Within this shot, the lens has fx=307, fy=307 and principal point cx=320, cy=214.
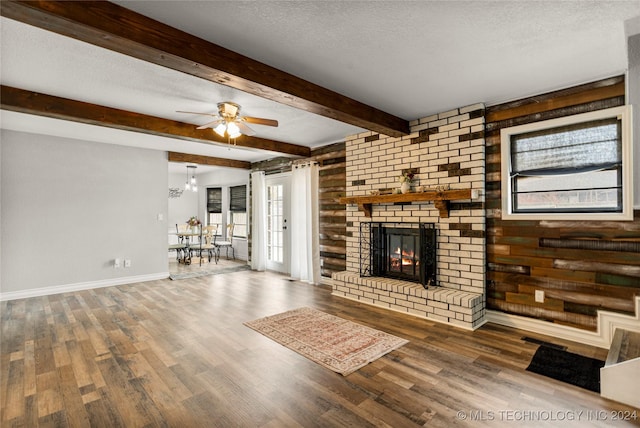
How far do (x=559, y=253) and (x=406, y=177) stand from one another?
1.86 metres

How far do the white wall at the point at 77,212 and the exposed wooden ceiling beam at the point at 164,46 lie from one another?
13.4 feet

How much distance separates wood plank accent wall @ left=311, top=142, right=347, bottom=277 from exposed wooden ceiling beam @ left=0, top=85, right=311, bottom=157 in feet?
5.16

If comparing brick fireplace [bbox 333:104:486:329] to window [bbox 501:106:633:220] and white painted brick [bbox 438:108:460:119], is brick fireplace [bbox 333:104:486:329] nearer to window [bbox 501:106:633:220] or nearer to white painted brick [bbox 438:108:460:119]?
white painted brick [bbox 438:108:460:119]

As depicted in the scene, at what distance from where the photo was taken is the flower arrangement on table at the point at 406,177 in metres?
4.14

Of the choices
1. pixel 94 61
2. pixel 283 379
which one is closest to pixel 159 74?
pixel 94 61

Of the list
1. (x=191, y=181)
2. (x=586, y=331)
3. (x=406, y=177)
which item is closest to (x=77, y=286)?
(x=191, y=181)

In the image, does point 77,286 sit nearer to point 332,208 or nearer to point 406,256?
point 332,208

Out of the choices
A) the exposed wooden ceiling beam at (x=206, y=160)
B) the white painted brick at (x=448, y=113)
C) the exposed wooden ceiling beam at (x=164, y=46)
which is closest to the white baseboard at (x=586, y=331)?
the white painted brick at (x=448, y=113)

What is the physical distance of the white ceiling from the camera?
1963 mm

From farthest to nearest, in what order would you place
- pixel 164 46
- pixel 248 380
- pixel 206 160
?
pixel 206 160, pixel 248 380, pixel 164 46

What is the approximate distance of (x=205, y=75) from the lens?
240 cm

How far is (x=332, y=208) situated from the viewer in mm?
5566

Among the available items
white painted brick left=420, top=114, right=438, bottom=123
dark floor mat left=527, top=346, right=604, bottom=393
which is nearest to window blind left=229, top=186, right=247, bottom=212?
white painted brick left=420, top=114, right=438, bottom=123

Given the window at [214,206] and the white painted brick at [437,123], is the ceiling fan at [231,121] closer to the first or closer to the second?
the white painted brick at [437,123]
